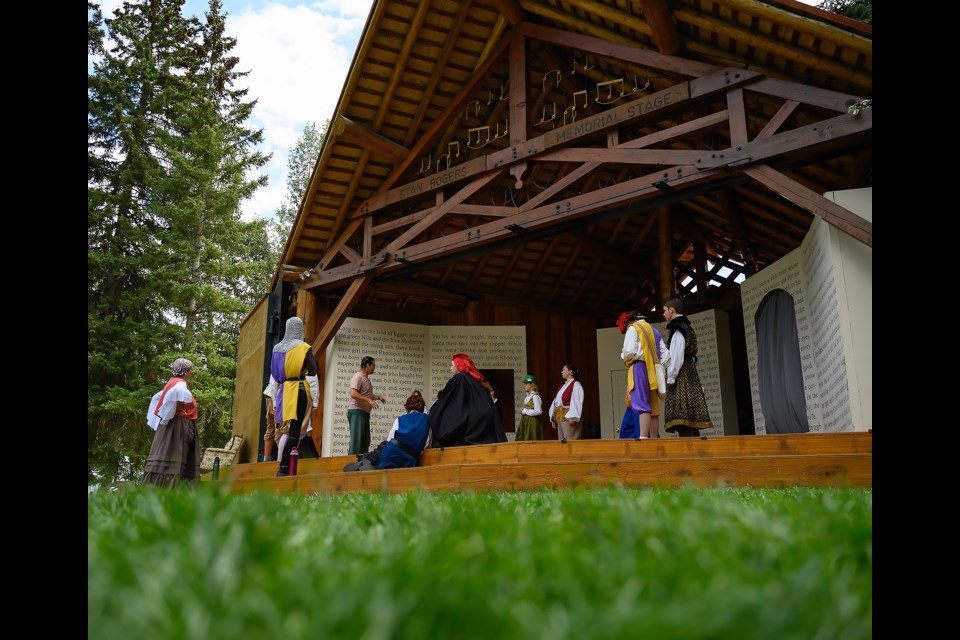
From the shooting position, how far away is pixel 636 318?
9188mm

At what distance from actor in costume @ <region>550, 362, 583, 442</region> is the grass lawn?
1030 cm

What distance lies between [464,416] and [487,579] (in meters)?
8.16

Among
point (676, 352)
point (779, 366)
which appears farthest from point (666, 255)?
point (676, 352)

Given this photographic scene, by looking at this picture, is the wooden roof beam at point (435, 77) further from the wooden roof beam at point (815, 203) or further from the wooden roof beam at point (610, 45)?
the wooden roof beam at point (815, 203)

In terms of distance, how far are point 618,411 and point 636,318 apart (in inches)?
230

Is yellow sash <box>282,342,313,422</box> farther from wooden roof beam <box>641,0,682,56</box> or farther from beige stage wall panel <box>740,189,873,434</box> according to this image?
beige stage wall panel <box>740,189,873,434</box>

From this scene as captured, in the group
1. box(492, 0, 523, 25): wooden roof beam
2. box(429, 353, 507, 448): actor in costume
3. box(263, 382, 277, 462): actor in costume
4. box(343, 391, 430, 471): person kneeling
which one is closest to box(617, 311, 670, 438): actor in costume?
box(429, 353, 507, 448): actor in costume

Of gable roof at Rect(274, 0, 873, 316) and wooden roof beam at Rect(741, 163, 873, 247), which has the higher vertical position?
gable roof at Rect(274, 0, 873, 316)

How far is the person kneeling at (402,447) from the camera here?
7.86m

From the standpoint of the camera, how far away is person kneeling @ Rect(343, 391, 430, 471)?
7.86 metres

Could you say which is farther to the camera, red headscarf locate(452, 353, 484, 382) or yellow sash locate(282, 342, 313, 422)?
red headscarf locate(452, 353, 484, 382)

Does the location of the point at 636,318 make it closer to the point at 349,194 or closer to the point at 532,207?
the point at 532,207

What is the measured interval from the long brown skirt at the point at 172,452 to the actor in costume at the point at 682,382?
5.41m
